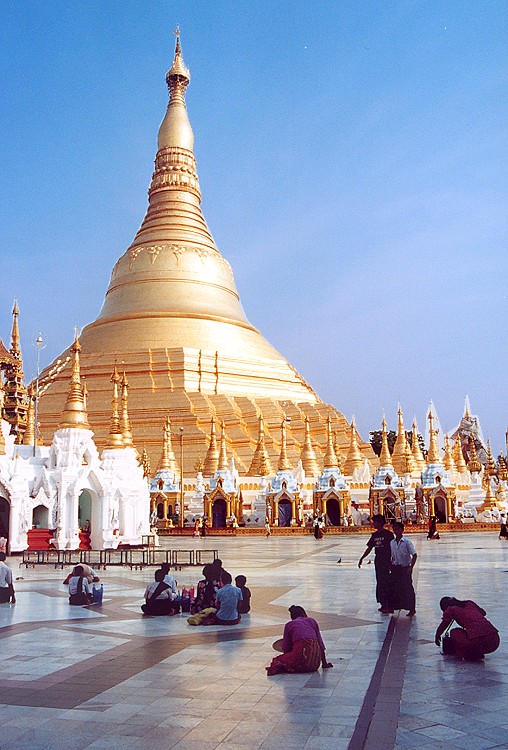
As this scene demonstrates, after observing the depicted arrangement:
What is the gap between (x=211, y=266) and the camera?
62500mm

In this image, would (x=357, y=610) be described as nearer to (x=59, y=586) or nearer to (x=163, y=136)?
(x=59, y=586)

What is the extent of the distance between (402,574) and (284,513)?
33.2m

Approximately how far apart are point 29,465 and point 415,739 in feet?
70.3

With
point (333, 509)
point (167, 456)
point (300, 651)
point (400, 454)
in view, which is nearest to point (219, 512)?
point (167, 456)

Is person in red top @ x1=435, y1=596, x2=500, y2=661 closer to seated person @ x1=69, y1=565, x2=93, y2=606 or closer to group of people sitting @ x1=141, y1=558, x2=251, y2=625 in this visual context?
group of people sitting @ x1=141, y1=558, x2=251, y2=625

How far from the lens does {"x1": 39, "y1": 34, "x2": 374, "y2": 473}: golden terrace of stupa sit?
52.0m

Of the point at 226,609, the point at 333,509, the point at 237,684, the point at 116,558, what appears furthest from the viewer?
the point at 333,509

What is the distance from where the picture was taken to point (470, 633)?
24.7 feet

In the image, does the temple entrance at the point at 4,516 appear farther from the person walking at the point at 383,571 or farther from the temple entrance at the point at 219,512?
the temple entrance at the point at 219,512

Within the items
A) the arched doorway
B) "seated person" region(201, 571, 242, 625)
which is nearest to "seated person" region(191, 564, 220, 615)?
"seated person" region(201, 571, 242, 625)

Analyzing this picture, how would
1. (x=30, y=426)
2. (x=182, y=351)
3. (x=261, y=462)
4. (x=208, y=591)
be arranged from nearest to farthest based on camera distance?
(x=208, y=591) < (x=30, y=426) < (x=261, y=462) < (x=182, y=351)

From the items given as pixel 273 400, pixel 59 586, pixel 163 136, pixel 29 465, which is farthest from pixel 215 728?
pixel 163 136

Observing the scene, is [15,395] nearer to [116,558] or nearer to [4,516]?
[4,516]

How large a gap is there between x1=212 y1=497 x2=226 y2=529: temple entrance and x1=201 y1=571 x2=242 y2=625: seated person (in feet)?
109
